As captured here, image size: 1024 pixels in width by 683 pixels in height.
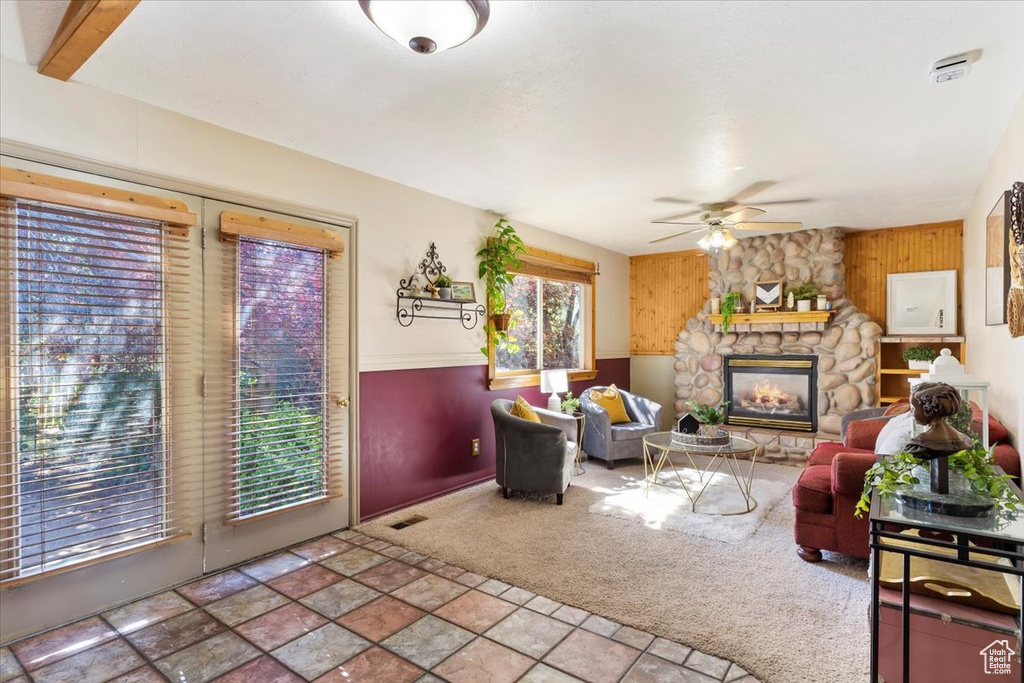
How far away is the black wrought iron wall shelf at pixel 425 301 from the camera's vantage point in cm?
403

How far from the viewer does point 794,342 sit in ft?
Answer: 19.3

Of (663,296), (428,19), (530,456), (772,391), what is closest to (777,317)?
(772,391)

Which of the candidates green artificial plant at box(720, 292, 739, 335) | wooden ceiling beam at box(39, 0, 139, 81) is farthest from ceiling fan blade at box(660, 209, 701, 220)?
wooden ceiling beam at box(39, 0, 139, 81)

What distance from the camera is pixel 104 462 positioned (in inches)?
98.9

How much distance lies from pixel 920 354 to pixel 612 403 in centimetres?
302

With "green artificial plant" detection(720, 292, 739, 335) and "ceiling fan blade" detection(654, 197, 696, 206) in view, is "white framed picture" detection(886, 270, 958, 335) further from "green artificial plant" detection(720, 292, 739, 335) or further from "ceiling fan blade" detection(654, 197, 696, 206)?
"ceiling fan blade" detection(654, 197, 696, 206)

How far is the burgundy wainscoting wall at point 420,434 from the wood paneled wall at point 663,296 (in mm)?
2946

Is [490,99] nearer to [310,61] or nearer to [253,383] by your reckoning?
[310,61]

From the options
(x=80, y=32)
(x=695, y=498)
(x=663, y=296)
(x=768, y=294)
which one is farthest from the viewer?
(x=663, y=296)

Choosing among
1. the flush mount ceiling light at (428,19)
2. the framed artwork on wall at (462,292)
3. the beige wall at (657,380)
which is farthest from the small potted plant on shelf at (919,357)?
the flush mount ceiling light at (428,19)

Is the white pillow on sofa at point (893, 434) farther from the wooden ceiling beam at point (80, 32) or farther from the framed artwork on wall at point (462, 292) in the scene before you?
→ the wooden ceiling beam at point (80, 32)

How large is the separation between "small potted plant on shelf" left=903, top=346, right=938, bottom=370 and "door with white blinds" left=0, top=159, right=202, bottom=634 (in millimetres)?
6087

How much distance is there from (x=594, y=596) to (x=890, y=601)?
49.5 inches

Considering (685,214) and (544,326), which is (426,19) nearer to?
(685,214)
